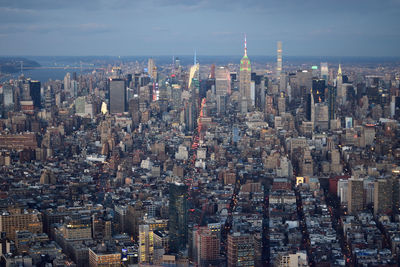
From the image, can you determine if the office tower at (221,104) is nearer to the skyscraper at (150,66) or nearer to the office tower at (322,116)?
the skyscraper at (150,66)

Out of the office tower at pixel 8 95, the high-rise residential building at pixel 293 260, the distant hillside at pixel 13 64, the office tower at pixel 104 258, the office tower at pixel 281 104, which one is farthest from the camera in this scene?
the office tower at pixel 281 104

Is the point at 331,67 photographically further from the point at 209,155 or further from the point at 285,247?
the point at 285,247

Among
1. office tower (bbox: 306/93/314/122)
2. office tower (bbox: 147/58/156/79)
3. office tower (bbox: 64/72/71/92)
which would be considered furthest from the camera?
office tower (bbox: 64/72/71/92)

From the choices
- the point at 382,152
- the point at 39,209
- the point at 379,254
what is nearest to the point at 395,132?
the point at 382,152

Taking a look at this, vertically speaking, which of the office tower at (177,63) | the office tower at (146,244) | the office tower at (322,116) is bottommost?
the office tower at (146,244)

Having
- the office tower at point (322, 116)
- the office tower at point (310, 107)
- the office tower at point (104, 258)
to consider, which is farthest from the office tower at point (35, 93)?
the office tower at point (104, 258)

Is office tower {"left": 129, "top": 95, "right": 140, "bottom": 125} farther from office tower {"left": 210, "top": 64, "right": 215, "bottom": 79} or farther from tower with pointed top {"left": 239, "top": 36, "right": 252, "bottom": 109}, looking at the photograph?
tower with pointed top {"left": 239, "top": 36, "right": 252, "bottom": 109}

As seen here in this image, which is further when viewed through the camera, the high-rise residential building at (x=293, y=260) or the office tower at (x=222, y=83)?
the office tower at (x=222, y=83)

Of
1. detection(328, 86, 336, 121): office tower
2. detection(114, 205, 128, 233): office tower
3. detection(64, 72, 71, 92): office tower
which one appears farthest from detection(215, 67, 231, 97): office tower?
detection(114, 205, 128, 233): office tower
